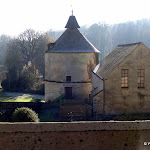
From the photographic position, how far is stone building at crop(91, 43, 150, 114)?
22.7 meters

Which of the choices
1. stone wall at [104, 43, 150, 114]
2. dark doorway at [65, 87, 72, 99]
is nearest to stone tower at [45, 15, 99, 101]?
dark doorway at [65, 87, 72, 99]

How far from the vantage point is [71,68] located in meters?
30.7

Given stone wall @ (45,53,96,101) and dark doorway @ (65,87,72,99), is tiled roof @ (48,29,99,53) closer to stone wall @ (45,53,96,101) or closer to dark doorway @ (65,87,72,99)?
stone wall @ (45,53,96,101)

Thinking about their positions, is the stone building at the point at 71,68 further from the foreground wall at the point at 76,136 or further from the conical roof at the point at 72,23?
the foreground wall at the point at 76,136

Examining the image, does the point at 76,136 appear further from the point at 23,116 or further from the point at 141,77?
the point at 141,77

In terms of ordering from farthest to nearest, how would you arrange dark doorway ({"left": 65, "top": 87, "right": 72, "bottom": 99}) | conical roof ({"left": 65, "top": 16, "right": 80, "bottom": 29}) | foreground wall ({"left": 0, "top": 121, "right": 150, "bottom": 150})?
conical roof ({"left": 65, "top": 16, "right": 80, "bottom": 29}), dark doorway ({"left": 65, "top": 87, "right": 72, "bottom": 99}), foreground wall ({"left": 0, "top": 121, "right": 150, "bottom": 150})

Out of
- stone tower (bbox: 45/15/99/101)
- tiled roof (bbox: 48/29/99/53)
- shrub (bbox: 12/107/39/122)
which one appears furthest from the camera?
tiled roof (bbox: 48/29/99/53)

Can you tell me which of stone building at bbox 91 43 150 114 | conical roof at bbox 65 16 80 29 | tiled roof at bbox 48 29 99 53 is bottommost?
stone building at bbox 91 43 150 114

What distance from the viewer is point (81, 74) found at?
31.0m

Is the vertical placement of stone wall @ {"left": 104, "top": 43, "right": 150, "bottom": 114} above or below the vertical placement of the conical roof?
below

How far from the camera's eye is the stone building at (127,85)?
22.7m

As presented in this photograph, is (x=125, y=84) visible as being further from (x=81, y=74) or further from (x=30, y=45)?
(x=30, y=45)

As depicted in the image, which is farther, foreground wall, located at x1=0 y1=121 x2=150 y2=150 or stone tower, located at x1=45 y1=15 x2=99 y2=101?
stone tower, located at x1=45 y1=15 x2=99 y2=101

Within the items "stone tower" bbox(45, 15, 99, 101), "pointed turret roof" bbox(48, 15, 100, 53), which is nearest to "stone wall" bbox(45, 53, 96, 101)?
"stone tower" bbox(45, 15, 99, 101)
